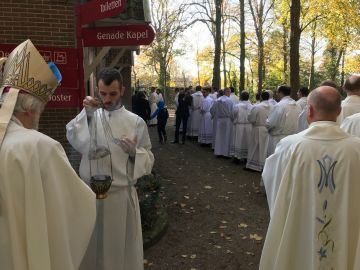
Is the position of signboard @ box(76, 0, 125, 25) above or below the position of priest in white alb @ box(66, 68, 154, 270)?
above

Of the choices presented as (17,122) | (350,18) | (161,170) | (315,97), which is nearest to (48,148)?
(17,122)

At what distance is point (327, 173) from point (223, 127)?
1058 cm

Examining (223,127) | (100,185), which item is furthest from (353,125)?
(223,127)

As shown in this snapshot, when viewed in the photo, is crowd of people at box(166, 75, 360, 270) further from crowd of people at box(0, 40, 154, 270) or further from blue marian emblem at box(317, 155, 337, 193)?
crowd of people at box(0, 40, 154, 270)

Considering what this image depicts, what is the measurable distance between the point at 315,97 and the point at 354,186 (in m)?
0.77

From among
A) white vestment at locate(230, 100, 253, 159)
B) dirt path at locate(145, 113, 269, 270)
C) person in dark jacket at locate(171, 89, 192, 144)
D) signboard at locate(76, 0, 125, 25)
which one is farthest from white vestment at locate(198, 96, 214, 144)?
signboard at locate(76, 0, 125, 25)

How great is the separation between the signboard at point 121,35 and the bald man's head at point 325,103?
2762 mm

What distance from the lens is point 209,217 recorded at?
763 centimetres

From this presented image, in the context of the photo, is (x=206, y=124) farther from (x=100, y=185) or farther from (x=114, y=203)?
(x=100, y=185)

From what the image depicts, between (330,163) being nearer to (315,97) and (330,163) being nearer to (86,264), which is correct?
(315,97)

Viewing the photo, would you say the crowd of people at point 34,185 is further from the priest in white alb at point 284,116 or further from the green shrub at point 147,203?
the priest in white alb at point 284,116

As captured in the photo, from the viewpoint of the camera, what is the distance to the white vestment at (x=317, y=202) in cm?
348

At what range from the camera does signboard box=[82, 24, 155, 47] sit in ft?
18.7

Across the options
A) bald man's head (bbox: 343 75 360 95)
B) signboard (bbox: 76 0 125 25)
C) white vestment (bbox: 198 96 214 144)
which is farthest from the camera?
white vestment (bbox: 198 96 214 144)
